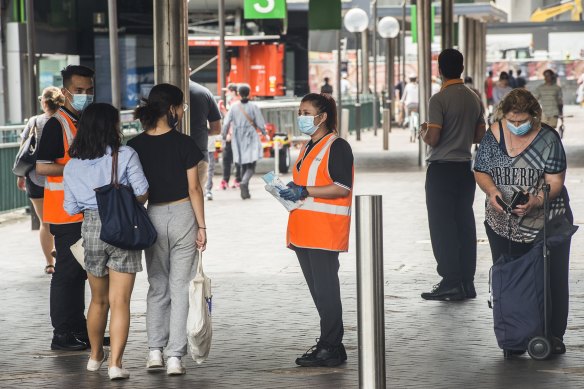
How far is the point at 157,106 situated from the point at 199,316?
120 cm

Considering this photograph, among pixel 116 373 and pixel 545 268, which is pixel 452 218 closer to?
pixel 545 268

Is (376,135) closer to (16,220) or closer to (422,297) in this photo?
(16,220)

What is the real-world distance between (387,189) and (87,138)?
15.0 meters

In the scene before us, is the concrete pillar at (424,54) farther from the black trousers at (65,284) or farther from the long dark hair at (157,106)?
the long dark hair at (157,106)

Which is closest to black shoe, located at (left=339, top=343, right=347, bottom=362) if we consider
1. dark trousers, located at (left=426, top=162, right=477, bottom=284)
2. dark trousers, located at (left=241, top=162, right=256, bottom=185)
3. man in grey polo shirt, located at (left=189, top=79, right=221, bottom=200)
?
dark trousers, located at (left=426, top=162, right=477, bottom=284)

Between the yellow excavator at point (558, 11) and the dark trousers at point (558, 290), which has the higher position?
the yellow excavator at point (558, 11)

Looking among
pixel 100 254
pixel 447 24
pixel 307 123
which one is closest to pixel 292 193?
pixel 307 123

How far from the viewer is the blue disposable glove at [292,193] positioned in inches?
321

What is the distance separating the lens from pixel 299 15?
46469mm

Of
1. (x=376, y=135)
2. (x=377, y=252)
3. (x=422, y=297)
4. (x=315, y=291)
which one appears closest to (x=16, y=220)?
(x=422, y=297)

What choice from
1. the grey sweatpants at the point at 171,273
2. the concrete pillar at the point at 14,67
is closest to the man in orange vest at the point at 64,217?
the grey sweatpants at the point at 171,273

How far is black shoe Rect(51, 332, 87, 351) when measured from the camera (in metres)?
8.87

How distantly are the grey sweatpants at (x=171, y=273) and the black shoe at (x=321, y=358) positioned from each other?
71cm

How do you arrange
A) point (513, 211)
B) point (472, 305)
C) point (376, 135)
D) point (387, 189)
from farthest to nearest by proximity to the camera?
point (376, 135), point (387, 189), point (472, 305), point (513, 211)
